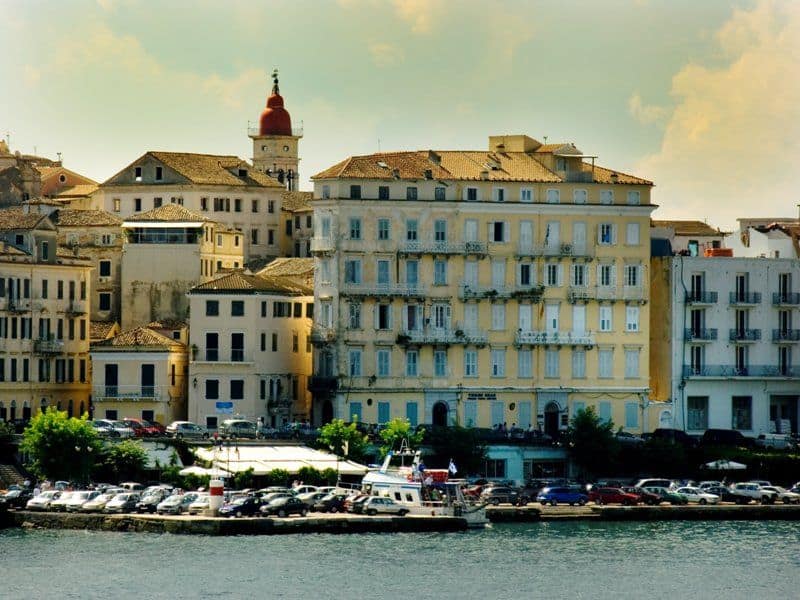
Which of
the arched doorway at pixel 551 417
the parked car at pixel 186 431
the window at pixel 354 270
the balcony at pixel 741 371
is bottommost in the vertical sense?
the parked car at pixel 186 431

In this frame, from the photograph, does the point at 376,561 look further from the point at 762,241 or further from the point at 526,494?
the point at 762,241

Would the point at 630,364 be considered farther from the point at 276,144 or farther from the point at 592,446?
the point at 276,144

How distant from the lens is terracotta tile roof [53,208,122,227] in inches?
6383

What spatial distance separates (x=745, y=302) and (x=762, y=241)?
13889 millimetres

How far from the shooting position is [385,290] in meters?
149

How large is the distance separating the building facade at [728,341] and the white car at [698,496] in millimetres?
13979

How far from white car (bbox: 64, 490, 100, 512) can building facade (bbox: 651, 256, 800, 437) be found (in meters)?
35.7

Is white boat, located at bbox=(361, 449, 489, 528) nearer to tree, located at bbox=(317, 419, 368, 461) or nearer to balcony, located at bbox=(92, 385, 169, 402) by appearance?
tree, located at bbox=(317, 419, 368, 461)

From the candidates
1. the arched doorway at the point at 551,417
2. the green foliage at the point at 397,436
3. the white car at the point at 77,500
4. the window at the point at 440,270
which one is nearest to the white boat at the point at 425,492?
the green foliage at the point at 397,436

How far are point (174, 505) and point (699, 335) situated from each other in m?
36.7

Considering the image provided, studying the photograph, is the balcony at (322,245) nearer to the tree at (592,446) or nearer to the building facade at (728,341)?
the tree at (592,446)

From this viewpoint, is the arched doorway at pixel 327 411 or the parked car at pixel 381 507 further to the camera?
the arched doorway at pixel 327 411

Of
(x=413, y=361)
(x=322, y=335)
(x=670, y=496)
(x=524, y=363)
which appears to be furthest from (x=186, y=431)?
(x=670, y=496)

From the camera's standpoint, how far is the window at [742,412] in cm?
15538
